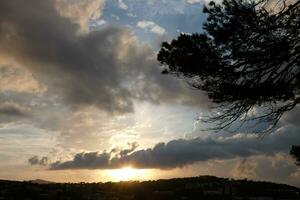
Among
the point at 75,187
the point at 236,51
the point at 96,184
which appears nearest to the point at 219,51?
the point at 236,51

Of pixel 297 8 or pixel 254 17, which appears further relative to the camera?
pixel 254 17

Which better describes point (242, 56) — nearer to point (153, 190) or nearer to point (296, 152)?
point (296, 152)

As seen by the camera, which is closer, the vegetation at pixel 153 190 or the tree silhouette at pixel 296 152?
the tree silhouette at pixel 296 152

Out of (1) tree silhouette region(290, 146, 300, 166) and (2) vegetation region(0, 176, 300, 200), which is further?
(2) vegetation region(0, 176, 300, 200)

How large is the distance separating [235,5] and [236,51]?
67.1 inches

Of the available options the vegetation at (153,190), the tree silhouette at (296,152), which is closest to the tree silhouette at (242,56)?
the tree silhouette at (296,152)

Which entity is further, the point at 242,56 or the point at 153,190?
the point at 153,190

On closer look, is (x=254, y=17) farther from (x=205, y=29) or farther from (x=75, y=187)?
(x=75, y=187)

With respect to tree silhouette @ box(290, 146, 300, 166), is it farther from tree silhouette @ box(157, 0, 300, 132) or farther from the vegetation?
the vegetation

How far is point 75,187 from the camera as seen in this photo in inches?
1938

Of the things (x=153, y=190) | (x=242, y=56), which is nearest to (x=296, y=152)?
(x=242, y=56)

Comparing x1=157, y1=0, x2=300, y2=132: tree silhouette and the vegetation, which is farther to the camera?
the vegetation

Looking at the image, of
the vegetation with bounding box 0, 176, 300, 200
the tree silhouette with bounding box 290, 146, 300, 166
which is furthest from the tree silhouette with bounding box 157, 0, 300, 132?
the vegetation with bounding box 0, 176, 300, 200

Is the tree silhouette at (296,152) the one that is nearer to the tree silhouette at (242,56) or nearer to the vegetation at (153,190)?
the tree silhouette at (242,56)
